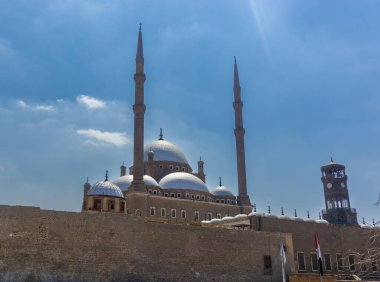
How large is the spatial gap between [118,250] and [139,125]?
1648cm

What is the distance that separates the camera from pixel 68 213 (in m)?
20.7

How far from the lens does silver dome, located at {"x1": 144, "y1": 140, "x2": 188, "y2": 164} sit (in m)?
46.4

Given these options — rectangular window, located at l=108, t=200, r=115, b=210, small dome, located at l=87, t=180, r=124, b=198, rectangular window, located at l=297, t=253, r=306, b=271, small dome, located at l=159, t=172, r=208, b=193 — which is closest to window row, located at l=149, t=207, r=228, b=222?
small dome, located at l=159, t=172, r=208, b=193

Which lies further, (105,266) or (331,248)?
(331,248)

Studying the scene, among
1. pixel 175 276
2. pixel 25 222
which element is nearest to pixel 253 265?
pixel 175 276

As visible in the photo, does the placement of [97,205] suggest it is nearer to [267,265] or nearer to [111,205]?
[111,205]

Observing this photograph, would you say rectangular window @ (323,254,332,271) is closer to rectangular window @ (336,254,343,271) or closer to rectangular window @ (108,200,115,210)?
rectangular window @ (336,254,343,271)

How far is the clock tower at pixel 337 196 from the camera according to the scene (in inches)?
1854

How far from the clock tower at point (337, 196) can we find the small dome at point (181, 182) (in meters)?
14.6

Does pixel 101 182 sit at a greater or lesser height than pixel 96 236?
greater

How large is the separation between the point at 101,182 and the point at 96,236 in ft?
26.1

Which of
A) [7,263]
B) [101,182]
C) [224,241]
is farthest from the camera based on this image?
[101,182]

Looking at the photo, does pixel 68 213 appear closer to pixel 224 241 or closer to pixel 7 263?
pixel 7 263

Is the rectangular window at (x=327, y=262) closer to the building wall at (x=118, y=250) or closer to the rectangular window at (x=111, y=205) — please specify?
the building wall at (x=118, y=250)
